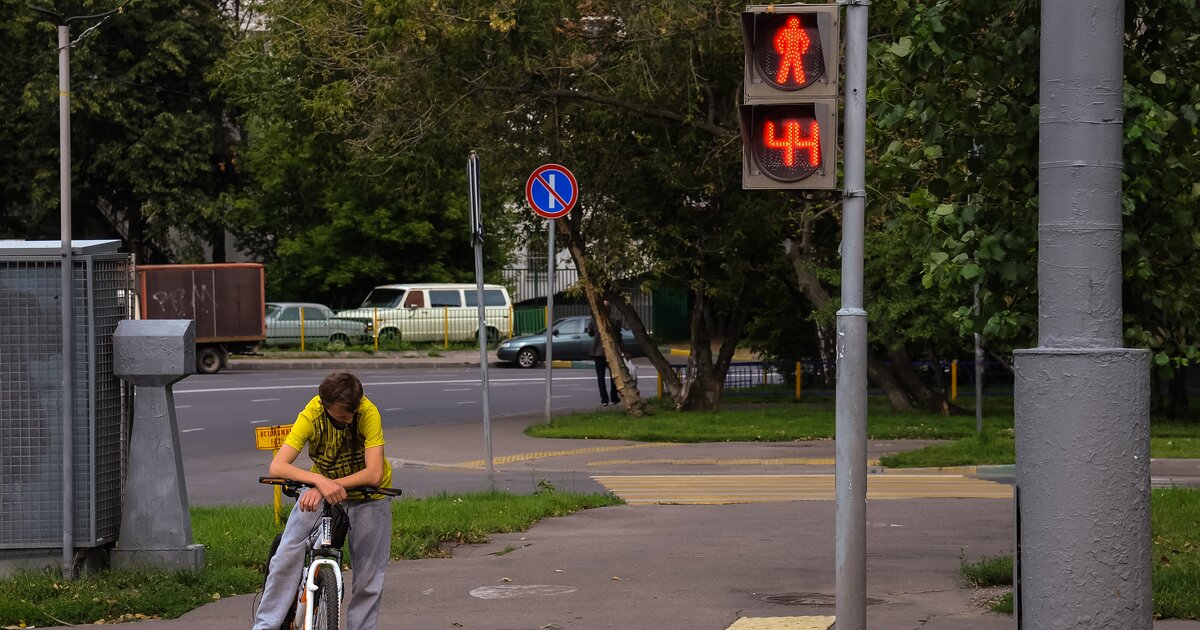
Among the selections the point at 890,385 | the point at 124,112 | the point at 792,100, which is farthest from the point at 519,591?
the point at 124,112

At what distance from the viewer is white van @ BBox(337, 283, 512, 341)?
A: 4522 cm

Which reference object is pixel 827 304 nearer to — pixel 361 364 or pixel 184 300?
pixel 184 300

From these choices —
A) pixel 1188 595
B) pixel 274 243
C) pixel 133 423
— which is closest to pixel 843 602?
pixel 1188 595

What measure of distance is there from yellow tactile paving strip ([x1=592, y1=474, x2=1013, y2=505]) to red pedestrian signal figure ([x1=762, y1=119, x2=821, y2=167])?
7552mm

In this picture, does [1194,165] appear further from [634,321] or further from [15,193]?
[15,193]

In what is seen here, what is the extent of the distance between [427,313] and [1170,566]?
3739 centimetres

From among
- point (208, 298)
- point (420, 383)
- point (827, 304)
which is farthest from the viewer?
point (208, 298)

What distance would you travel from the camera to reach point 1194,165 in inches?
296

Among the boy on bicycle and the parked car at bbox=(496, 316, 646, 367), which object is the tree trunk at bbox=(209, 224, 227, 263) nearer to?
the parked car at bbox=(496, 316, 646, 367)

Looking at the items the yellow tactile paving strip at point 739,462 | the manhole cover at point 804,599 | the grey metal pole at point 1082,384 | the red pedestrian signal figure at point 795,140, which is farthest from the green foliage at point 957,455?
the grey metal pole at point 1082,384

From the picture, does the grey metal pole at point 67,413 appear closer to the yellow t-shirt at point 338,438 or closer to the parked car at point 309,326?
the yellow t-shirt at point 338,438

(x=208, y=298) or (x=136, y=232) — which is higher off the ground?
(x=136, y=232)

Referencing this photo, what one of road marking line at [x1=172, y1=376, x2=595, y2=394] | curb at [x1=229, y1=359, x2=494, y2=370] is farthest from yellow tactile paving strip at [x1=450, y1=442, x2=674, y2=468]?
curb at [x1=229, y1=359, x2=494, y2=370]

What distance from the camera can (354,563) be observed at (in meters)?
6.85
